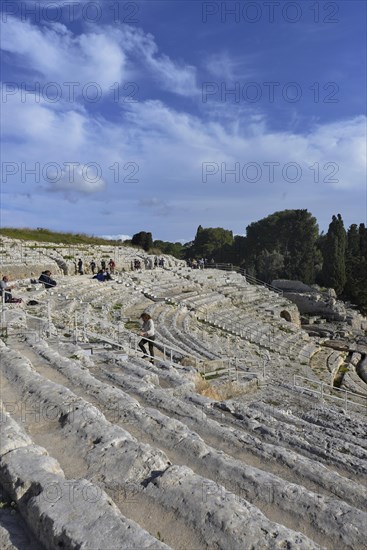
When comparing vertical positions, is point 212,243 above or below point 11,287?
above

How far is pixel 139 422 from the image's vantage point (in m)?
4.70

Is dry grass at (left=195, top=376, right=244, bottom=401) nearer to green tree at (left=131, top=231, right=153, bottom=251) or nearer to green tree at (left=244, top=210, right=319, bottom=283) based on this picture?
green tree at (left=131, top=231, right=153, bottom=251)

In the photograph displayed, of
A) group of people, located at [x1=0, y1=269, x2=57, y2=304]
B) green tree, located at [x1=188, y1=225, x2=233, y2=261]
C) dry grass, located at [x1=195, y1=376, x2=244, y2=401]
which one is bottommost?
dry grass, located at [x1=195, y1=376, x2=244, y2=401]

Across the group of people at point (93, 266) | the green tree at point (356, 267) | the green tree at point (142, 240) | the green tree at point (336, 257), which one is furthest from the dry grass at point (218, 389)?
the green tree at point (142, 240)

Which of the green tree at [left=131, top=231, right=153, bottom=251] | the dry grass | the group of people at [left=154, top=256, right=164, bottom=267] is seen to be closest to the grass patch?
the green tree at [left=131, top=231, right=153, bottom=251]

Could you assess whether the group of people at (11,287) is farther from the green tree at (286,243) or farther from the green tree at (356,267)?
the green tree at (286,243)

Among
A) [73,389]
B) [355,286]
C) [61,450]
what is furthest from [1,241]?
[355,286]

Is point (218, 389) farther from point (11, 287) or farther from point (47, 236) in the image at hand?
point (47, 236)

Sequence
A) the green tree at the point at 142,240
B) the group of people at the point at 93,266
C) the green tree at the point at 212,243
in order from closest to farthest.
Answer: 1. the group of people at the point at 93,266
2. the green tree at the point at 142,240
3. the green tree at the point at 212,243

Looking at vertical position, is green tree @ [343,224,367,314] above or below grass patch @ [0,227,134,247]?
below

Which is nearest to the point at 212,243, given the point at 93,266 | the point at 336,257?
the point at 336,257

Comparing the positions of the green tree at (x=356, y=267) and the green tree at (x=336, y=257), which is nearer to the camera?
the green tree at (x=356, y=267)

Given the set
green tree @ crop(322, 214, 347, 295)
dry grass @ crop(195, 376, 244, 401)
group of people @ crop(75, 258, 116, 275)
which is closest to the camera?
dry grass @ crop(195, 376, 244, 401)

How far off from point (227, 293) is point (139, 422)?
23340mm
